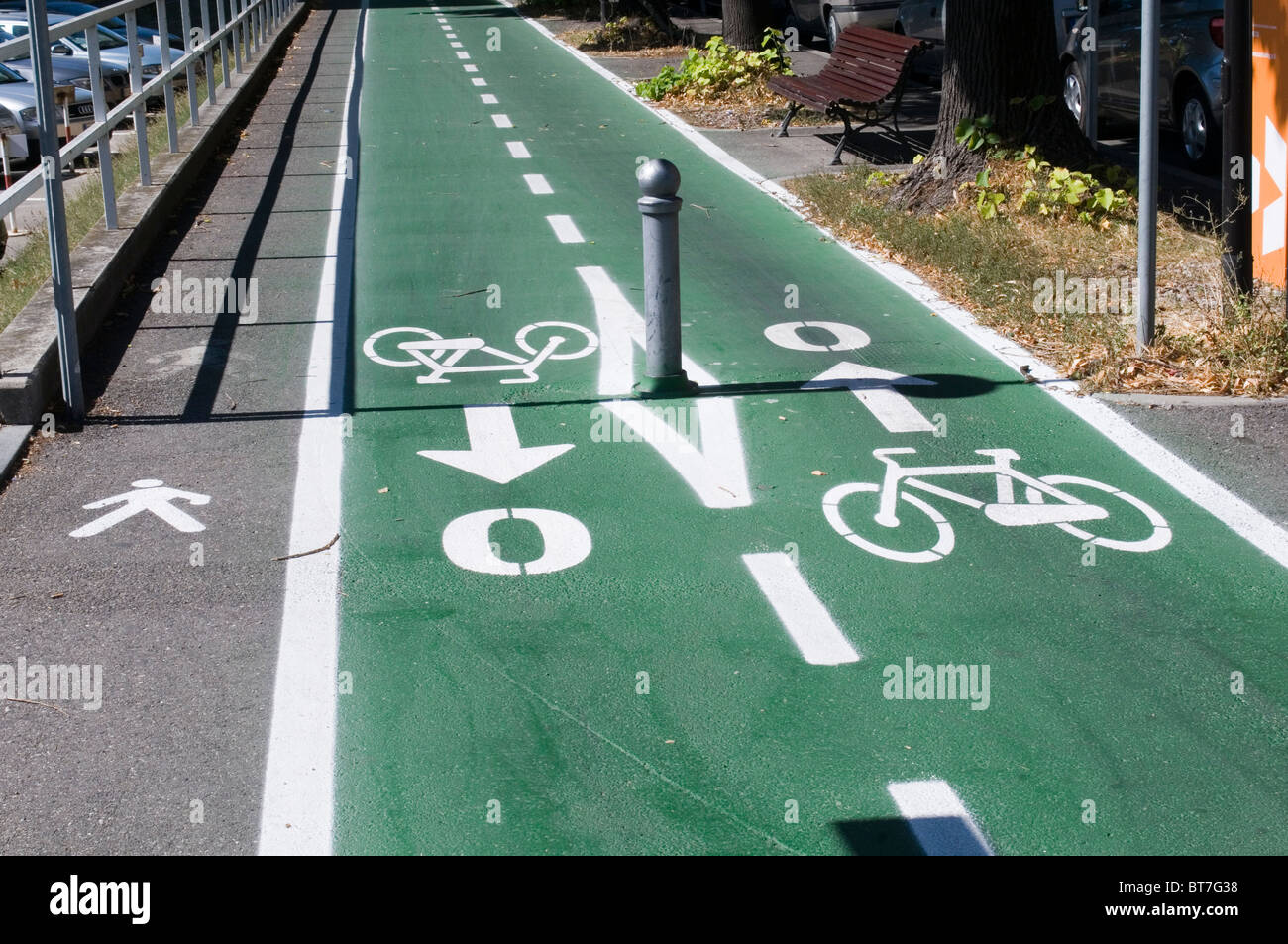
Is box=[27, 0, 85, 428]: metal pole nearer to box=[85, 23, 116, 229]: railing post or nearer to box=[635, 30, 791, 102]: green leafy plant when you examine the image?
box=[85, 23, 116, 229]: railing post

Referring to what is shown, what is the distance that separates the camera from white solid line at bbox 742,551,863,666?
504cm

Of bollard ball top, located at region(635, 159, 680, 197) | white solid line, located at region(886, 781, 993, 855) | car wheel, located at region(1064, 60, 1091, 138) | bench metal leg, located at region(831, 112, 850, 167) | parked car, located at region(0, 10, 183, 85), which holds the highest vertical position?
parked car, located at region(0, 10, 183, 85)

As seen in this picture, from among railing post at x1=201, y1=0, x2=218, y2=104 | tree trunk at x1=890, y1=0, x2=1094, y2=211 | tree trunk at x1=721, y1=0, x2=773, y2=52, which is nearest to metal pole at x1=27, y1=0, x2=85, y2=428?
tree trunk at x1=890, y1=0, x2=1094, y2=211

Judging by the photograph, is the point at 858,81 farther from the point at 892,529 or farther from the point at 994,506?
the point at 892,529

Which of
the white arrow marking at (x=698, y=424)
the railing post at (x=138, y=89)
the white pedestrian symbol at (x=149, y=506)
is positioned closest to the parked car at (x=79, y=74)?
the railing post at (x=138, y=89)

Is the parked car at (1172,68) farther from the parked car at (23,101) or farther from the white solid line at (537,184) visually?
the parked car at (23,101)

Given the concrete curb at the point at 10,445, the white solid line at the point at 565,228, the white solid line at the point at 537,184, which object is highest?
the white solid line at the point at 537,184

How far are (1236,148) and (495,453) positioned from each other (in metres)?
4.20

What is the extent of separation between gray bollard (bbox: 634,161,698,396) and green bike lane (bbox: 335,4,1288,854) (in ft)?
0.70

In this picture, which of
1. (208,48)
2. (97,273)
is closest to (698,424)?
(97,273)

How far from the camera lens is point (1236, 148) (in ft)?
25.9

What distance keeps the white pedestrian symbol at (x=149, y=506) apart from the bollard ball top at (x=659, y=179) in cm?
256

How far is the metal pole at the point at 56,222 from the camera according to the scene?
7.27 m

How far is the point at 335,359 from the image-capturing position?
8586 mm
